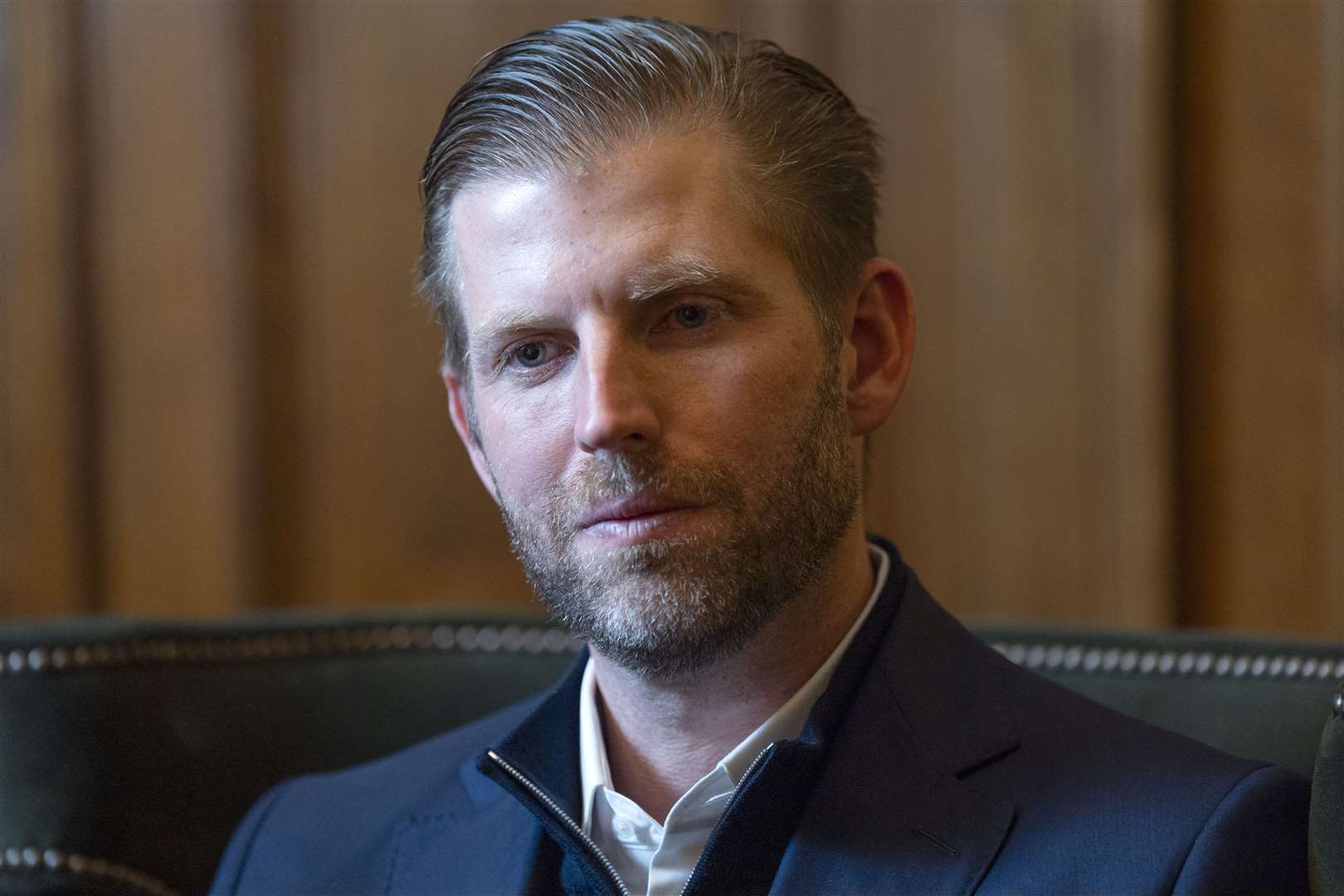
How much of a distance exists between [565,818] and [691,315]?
1.63 ft

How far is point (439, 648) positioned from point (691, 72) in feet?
2.70

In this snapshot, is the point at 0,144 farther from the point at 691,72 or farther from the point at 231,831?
the point at 691,72

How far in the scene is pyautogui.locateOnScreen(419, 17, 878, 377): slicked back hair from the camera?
1.31 meters

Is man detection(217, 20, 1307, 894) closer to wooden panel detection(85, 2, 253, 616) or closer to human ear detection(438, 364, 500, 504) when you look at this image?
human ear detection(438, 364, 500, 504)

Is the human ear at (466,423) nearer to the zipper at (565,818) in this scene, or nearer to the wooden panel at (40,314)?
the zipper at (565,818)

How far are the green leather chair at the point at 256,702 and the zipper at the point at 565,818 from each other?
15.1 inches

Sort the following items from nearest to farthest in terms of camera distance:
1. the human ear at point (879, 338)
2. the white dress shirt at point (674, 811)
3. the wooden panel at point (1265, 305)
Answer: the white dress shirt at point (674, 811) < the human ear at point (879, 338) < the wooden panel at point (1265, 305)

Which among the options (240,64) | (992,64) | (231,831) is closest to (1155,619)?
(992,64)

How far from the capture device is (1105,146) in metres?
2.09

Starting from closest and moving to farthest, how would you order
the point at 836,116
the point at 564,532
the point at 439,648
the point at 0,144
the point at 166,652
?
the point at 564,532 < the point at 836,116 < the point at 166,652 < the point at 439,648 < the point at 0,144

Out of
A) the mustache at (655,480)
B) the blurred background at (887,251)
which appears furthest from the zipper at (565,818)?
the blurred background at (887,251)

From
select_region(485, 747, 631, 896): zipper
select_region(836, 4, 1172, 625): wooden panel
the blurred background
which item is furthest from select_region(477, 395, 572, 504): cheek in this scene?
select_region(836, 4, 1172, 625): wooden panel

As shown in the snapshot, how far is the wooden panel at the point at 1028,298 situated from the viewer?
208 cm

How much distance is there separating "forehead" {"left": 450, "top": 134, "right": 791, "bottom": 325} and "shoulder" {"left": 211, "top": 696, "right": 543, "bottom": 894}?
1.73ft
